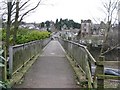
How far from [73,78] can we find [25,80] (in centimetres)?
177

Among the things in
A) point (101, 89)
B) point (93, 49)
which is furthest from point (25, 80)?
point (93, 49)

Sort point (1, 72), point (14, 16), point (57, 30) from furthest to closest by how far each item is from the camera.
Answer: point (57, 30)
point (14, 16)
point (1, 72)

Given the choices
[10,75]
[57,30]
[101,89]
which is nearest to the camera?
[101,89]

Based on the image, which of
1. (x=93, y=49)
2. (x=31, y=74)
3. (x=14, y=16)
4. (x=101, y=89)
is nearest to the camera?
(x=101, y=89)

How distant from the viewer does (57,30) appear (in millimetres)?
138125

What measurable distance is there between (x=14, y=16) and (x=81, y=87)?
6.84 m

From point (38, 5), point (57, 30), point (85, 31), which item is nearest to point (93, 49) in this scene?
point (85, 31)

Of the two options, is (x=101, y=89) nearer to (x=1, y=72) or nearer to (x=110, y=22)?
(x=1, y=72)

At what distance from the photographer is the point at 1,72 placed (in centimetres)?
723

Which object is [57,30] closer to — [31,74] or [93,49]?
[93,49]

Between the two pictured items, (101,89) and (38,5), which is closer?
(101,89)

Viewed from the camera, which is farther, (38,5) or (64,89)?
(38,5)

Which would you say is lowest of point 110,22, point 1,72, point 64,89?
point 64,89

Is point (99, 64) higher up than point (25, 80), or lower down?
higher up
